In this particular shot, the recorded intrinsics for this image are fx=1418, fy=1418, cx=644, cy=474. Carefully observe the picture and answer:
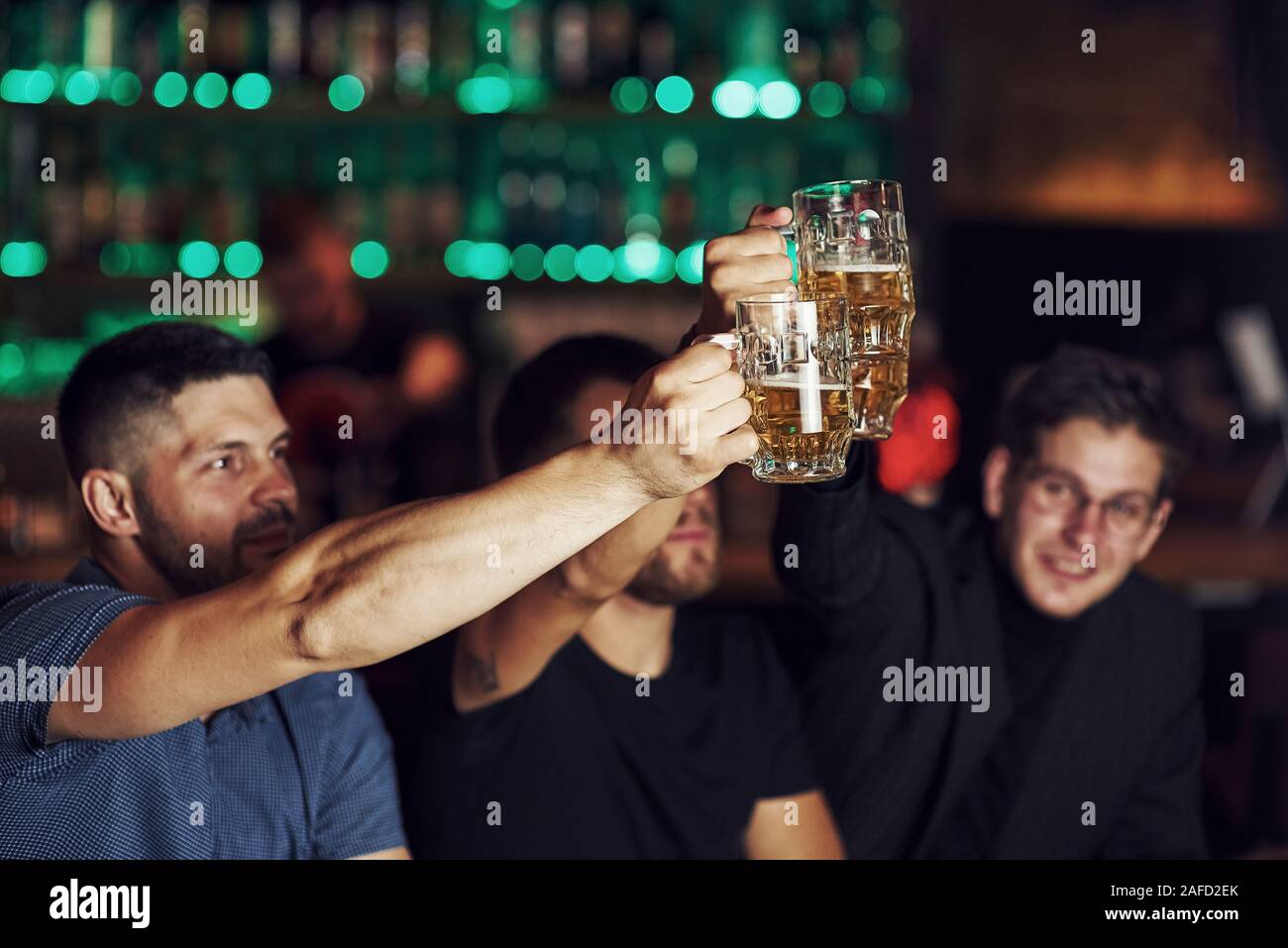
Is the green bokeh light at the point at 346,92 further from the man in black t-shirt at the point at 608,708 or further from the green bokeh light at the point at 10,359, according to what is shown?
the man in black t-shirt at the point at 608,708

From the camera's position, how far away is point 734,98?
11.9ft

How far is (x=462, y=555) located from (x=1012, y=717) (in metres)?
1.17

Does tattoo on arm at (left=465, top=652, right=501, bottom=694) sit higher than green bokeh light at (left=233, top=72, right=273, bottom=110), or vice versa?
green bokeh light at (left=233, top=72, right=273, bottom=110)

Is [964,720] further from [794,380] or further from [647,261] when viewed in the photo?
[647,261]

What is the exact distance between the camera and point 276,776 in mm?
1623

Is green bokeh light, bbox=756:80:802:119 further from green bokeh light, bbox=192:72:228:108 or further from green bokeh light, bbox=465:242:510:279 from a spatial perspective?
green bokeh light, bbox=192:72:228:108

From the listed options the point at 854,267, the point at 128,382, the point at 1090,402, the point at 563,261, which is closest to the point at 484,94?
the point at 563,261

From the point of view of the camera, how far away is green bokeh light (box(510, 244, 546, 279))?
12.4 ft

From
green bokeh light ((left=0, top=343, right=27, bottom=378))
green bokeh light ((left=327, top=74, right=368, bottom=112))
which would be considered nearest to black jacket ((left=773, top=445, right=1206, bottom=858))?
green bokeh light ((left=327, top=74, right=368, bottom=112))

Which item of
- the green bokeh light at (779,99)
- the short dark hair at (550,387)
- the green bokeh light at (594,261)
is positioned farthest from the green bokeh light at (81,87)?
the short dark hair at (550,387)

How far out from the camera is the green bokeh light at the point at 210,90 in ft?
11.6

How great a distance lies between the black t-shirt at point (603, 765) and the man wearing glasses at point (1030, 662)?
0.15 m

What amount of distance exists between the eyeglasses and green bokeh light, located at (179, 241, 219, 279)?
2.39 metres

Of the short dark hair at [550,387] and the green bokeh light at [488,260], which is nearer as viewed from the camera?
the short dark hair at [550,387]
